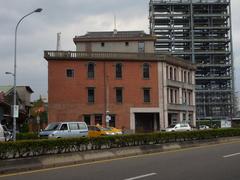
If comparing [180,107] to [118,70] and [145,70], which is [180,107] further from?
[118,70]

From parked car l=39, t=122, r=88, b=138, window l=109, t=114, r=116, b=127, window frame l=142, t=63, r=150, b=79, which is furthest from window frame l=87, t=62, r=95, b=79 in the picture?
parked car l=39, t=122, r=88, b=138

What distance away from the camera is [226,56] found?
129500mm

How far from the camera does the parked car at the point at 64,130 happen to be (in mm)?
33750

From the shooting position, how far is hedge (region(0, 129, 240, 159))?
16.8 meters

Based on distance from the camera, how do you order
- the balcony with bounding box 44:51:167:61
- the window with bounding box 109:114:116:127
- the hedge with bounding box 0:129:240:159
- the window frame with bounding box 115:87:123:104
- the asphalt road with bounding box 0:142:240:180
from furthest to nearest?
the window frame with bounding box 115:87:123:104 < the window with bounding box 109:114:116:127 < the balcony with bounding box 44:51:167:61 < the hedge with bounding box 0:129:240:159 < the asphalt road with bounding box 0:142:240:180

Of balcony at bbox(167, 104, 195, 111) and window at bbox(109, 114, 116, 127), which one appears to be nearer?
window at bbox(109, 114, 116, 127)

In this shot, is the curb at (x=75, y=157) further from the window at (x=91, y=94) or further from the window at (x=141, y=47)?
the window at (x=141, y=47)

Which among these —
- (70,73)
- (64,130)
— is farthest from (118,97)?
(64,130)

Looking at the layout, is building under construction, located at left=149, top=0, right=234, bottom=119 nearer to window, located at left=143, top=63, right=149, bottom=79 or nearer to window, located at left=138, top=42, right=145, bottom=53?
window, located at left=138, top=42, right=145, bottom=53

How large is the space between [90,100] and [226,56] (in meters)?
72.9

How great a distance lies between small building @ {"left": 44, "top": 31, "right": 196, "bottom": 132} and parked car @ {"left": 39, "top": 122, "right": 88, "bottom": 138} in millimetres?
25769

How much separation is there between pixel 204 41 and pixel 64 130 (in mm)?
100595

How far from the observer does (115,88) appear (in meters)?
67.5

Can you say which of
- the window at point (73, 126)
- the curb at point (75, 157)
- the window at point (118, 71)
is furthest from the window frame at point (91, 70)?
the curb at point (75, 157)
